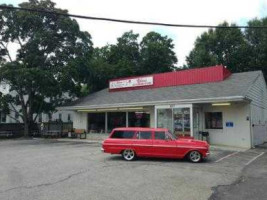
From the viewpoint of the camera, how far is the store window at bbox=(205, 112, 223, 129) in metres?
22.7

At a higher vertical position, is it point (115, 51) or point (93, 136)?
point (115, 51)

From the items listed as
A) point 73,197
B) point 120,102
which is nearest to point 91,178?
point 73,197

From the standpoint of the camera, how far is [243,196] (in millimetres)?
8555

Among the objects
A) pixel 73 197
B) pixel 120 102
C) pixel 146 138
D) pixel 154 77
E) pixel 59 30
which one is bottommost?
pixel 73 197

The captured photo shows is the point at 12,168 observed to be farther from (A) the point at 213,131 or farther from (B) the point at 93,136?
(B) the point at 93,136

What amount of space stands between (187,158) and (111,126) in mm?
14195

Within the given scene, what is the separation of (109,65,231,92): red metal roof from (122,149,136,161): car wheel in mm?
12644

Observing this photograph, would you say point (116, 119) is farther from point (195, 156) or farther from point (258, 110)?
point (195, 156)

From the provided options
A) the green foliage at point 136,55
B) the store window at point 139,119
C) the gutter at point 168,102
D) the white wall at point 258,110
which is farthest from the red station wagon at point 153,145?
the green foliage at point 136,55

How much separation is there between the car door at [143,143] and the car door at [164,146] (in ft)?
0.81

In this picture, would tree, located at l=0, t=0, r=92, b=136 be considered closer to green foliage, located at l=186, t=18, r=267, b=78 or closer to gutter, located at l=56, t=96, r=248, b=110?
gutter, located at l=56, t=96, r=248, b=110

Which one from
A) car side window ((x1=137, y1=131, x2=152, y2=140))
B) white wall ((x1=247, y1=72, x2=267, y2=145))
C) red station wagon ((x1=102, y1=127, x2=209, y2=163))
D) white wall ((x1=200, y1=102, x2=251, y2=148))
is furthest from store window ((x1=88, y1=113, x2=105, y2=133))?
car side window ((x1=137, y1=131, x2=152, y2=140))

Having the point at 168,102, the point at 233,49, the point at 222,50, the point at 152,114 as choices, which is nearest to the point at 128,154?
the point at 168,102

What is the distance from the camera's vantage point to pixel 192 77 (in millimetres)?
27125
